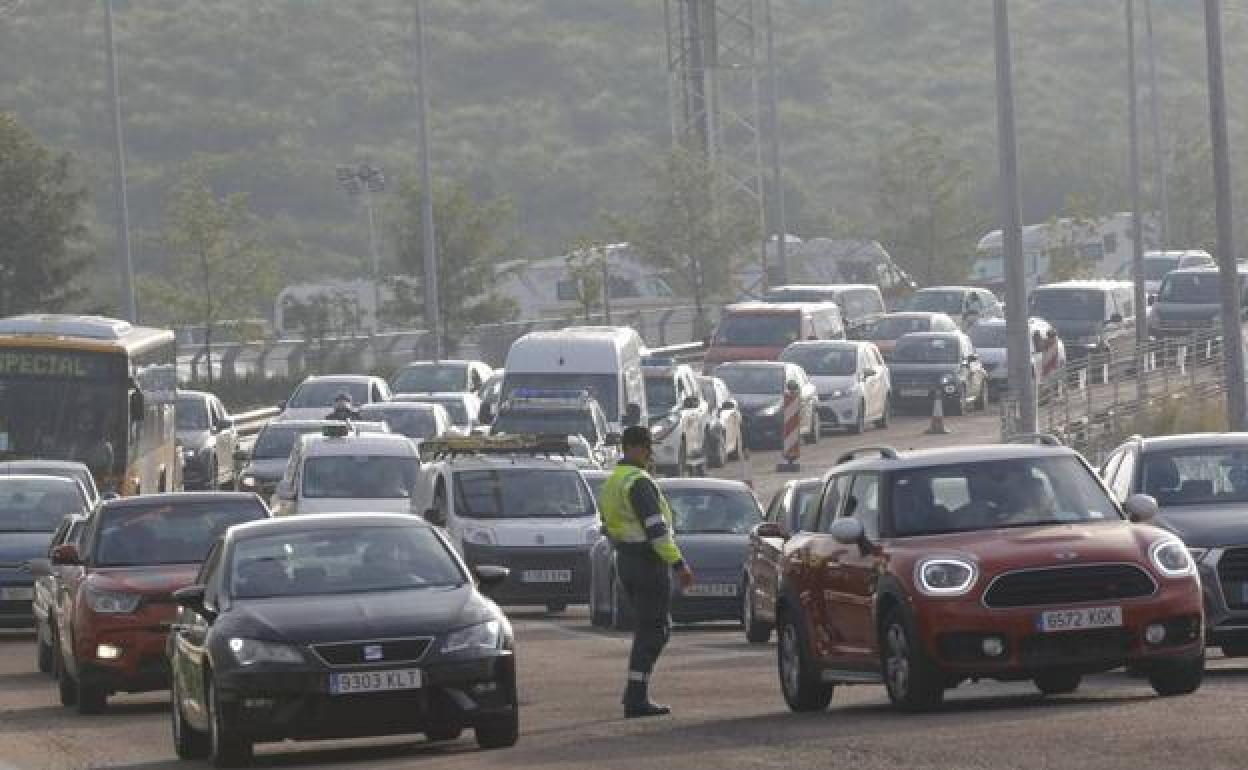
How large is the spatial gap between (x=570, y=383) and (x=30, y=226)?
3033 cm

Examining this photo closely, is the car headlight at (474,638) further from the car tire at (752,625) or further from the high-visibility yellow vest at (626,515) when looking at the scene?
the car tire at (752,625)

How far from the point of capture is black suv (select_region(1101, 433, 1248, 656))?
20531 mm

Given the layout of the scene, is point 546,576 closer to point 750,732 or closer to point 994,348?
point 750,732

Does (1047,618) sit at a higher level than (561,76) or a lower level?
lower

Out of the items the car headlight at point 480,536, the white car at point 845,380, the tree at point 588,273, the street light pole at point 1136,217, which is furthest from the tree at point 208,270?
the car headlight at point 480,536

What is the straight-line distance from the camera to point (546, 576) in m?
33.6

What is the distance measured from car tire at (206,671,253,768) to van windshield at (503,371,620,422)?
3139cm

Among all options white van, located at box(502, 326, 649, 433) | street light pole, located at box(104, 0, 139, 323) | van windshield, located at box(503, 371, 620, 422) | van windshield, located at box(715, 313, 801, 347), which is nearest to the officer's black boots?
white van, located at box(502, 326, 649, 433)

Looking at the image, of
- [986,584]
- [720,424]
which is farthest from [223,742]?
[720,424]

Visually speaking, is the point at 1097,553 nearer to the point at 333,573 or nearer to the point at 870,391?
the point at 333,573

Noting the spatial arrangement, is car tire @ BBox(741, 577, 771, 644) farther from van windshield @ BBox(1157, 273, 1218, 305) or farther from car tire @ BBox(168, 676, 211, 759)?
van windshield @ BBox(1157, 273, 1218, 305)

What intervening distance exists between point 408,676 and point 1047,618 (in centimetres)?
335

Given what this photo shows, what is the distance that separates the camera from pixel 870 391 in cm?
5947

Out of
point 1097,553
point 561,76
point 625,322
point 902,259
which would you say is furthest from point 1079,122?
point 1097,553
